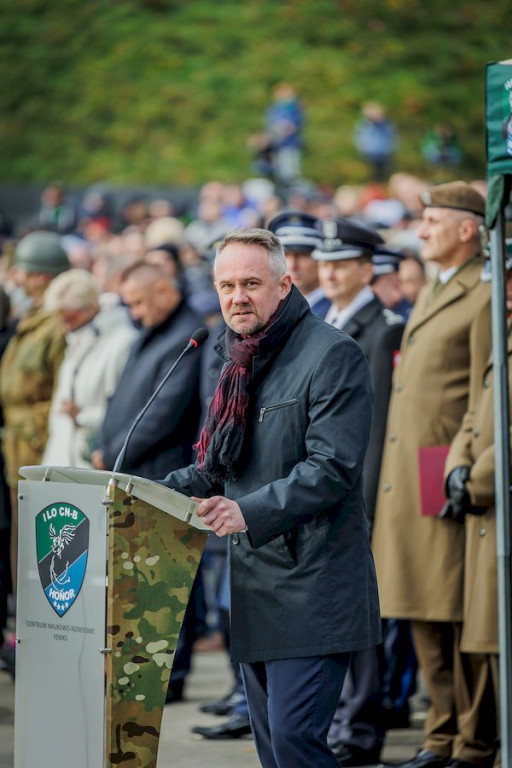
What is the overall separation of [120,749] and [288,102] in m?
26.2

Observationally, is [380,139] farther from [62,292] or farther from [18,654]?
[18,654]

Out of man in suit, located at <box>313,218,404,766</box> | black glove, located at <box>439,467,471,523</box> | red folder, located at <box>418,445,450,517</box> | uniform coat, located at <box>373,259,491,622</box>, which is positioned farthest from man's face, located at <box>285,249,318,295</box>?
black glove, located at <box>439,467,471,523</box>

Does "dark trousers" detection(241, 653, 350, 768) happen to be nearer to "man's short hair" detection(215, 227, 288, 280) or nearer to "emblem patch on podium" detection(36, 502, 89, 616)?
"emblem patch on podium" detection(36, 502, 89, 616)

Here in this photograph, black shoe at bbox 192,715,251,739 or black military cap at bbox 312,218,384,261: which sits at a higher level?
black military cap at bbox 312,218,384,261

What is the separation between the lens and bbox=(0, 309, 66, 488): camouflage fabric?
9.56 meters

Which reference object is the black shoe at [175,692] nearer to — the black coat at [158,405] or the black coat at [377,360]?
the black coat at [158,405]

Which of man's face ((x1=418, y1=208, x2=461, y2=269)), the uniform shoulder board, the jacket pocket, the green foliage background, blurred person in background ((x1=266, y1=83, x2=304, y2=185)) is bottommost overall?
the jacket pocket

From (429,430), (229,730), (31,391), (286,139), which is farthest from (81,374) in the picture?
(286,139)

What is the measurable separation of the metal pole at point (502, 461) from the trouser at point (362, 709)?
137 centimetres

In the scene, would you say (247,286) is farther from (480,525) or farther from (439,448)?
(439,448)

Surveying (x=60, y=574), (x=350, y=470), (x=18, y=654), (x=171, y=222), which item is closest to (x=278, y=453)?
(x=350, y=470)

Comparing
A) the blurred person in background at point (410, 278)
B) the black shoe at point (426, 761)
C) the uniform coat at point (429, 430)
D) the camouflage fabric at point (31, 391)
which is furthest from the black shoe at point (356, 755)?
the blurred person in background at point (410, 278)

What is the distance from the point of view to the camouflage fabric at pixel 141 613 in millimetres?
4570

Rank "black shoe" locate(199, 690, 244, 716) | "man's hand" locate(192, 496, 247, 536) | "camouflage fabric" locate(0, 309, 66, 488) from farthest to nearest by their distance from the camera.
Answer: "camouflage fabric" locate(0, 309, 66, 488) → "black shoe" locate(199, 690, 244, 716) → "man's hand" locate(192, 496, 247, 536)
